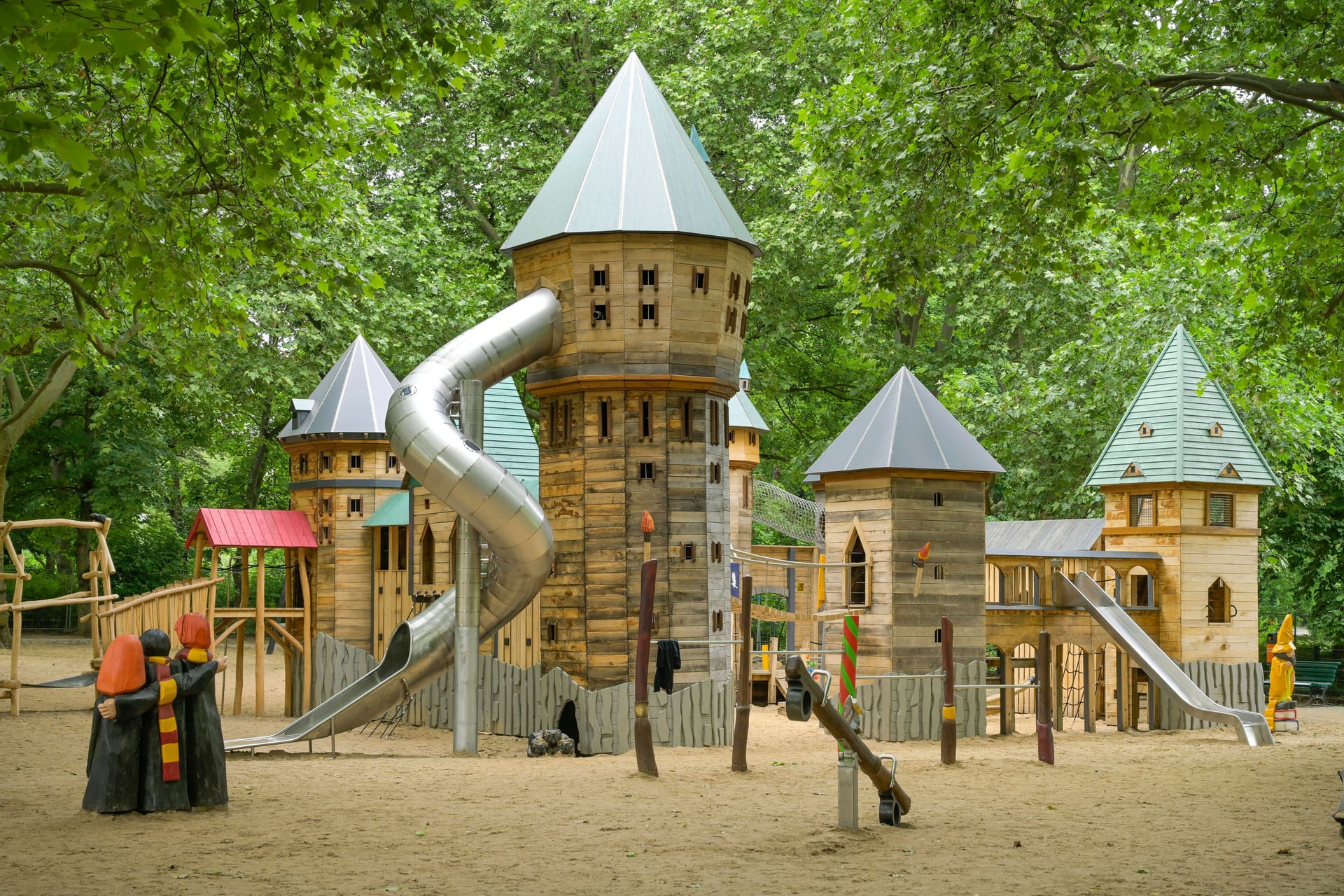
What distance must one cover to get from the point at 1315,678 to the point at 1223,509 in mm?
9875

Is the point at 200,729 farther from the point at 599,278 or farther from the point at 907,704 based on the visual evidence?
the point at 907,704

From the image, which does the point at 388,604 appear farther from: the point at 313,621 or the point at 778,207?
the point at 778,207

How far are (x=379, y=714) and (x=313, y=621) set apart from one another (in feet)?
21.0

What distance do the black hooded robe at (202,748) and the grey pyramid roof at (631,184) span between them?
988 cm

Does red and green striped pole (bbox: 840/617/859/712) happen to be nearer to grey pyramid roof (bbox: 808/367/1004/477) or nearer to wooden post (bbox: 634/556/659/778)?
wooden post (bbox: 634/556/659/778)

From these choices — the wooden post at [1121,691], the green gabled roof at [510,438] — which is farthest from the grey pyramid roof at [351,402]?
the wooden post at [1121,691]

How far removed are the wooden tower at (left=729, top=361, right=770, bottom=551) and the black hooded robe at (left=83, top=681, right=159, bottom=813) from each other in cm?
2104

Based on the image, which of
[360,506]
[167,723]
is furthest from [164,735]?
[360,506]

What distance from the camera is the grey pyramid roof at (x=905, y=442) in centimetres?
2227

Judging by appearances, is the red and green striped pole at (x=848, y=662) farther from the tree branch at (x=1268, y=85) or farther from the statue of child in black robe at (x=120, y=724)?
the tree branch at (x=1268, y=85)

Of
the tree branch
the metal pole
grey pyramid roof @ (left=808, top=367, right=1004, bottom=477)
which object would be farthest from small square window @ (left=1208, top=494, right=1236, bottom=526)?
the metal pole

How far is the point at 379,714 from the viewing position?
1952 cm

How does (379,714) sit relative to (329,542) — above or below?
below

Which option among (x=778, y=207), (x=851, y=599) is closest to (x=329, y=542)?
(x=851, y=599)
